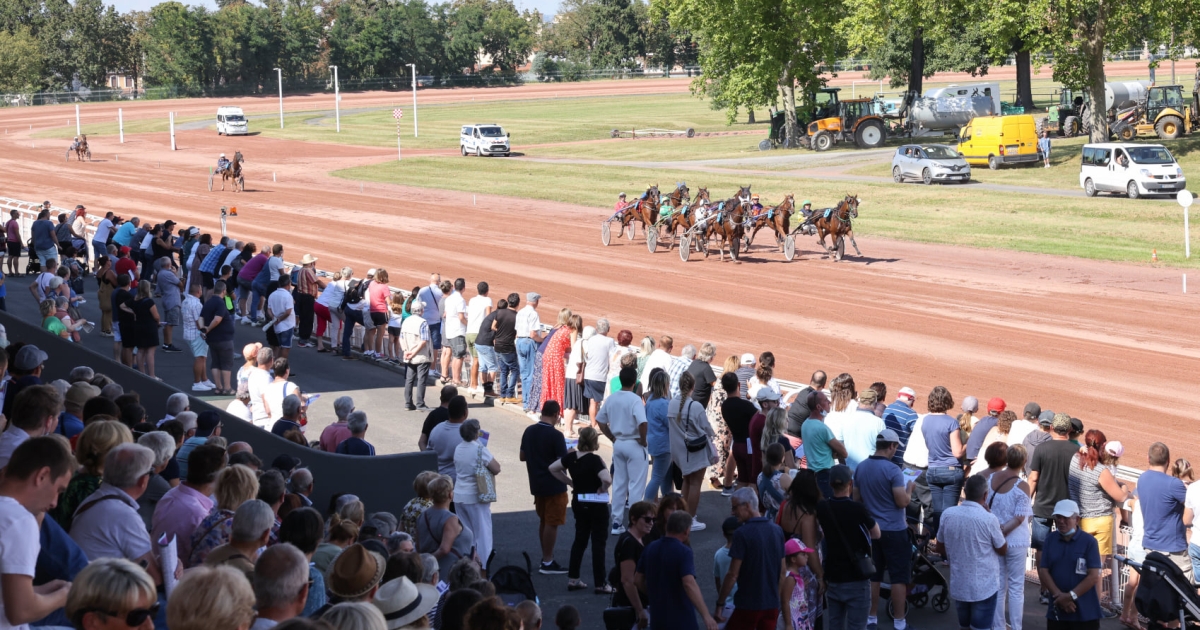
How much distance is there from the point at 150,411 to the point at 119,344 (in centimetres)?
500

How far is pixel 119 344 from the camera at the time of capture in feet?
50.2

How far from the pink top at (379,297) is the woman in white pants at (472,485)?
780 centimetres

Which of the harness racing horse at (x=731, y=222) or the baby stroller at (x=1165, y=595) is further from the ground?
the harness racing horse at (x=731, y=222)

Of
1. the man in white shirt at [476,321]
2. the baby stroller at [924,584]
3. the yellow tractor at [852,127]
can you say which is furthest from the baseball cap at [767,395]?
the yellow tractor at [852,127]

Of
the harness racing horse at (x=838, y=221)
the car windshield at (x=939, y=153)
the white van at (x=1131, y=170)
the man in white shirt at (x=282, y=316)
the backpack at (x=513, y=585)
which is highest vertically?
the car windshield at (x=939, y=153)

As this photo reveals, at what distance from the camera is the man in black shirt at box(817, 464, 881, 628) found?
788cm

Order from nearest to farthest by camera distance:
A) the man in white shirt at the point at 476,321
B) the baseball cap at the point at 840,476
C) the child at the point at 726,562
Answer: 1. the child at the point at 726,562
2. the baseball cap at the point at 840,476
3. the man in white shirt at the point at 476,321

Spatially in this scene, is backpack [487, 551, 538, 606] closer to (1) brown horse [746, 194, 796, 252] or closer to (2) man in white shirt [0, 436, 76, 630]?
(2) man in white shirt [0, 436, 76, 630]

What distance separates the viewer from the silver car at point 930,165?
129 feet

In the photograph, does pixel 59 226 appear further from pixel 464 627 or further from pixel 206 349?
pixel 464 627

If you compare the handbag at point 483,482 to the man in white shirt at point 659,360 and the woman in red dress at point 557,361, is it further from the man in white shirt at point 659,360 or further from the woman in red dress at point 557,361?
the woman in red dress at point 557,361

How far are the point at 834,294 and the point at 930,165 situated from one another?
17949 mm

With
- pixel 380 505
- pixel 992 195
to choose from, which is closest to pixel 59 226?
pixel 380 505

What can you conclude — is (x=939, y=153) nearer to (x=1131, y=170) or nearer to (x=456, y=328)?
(x=1131, y=170)
